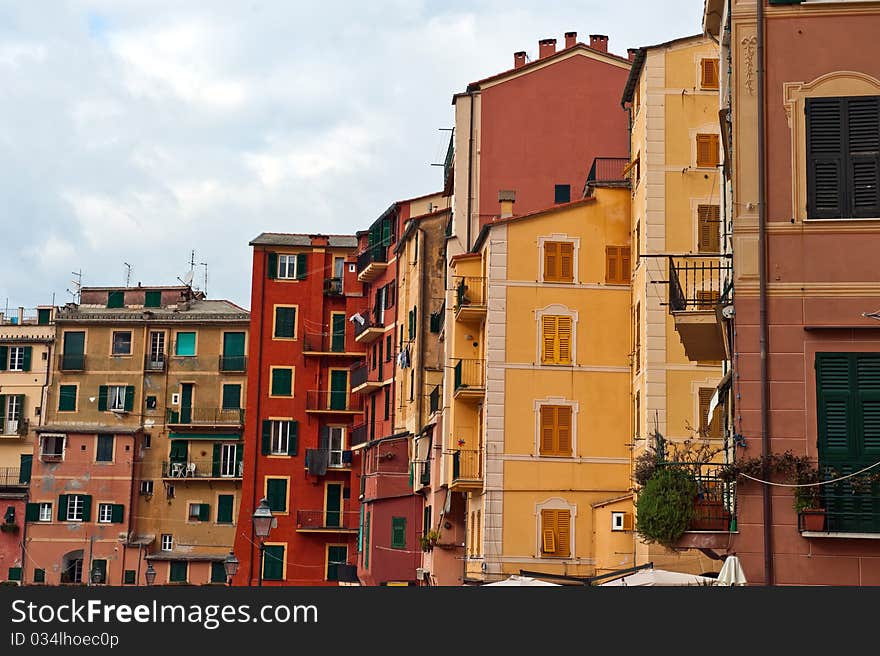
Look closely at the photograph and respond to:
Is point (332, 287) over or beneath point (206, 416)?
over

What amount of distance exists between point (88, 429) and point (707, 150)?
2076 inches

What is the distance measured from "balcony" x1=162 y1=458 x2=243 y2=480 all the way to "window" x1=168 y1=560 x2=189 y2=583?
16.0ft

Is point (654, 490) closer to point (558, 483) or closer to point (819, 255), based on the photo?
point (819, 255)

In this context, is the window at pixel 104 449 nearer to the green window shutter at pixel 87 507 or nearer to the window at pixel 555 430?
the green window shutter at pixel 87 507

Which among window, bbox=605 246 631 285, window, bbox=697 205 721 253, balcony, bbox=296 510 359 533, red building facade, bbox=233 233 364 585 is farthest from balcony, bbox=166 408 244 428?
window, bbox=697 205 721 253

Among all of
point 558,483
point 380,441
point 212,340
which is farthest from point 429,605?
point 212,340

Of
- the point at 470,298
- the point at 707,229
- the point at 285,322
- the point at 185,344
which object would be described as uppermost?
the point at 285,322

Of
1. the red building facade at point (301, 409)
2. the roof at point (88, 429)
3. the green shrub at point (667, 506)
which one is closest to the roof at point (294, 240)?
the red building facade at point (301, 409)

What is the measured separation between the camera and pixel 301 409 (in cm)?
7738

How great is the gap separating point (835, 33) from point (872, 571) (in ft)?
25.3

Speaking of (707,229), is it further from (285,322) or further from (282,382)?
(285,322)

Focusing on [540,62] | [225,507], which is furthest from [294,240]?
[540,62]

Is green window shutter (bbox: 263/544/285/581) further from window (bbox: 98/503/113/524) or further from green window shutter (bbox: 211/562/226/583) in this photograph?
window (bbox: 98/503/113/524)

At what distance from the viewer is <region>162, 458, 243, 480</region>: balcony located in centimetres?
8256
